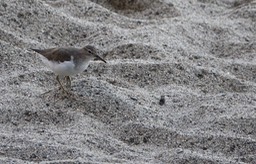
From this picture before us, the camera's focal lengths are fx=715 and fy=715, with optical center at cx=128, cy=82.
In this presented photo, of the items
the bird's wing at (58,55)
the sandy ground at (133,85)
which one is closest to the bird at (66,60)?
the bird's wing at (58,55)

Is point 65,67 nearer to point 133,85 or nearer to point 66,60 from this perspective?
point 66,60

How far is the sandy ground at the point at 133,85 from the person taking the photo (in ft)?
16.5

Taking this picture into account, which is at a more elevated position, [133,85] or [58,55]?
[58,55]

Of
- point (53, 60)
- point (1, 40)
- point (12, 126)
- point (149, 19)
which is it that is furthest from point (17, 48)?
point (149, 19)

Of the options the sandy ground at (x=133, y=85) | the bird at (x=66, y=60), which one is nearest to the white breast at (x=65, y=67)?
the bird at (x=66, y=60)

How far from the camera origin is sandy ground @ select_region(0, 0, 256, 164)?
502 cm

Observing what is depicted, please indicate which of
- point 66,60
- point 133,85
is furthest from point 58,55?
point 133,85

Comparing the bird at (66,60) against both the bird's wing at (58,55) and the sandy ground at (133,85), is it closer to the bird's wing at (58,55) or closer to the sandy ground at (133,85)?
the bird's wing at (58,55)

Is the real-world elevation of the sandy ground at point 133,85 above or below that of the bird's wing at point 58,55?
below

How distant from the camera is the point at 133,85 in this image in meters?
6.09

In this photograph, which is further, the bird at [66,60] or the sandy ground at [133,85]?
the bird at [66,60]

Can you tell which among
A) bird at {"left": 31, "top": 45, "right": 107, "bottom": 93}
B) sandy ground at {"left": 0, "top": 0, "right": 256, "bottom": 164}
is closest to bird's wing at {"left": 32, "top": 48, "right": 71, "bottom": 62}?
bird at {"left": 31, "top": 45, "right": 107, "bottom": 93}

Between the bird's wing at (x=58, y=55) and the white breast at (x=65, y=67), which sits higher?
the bird's wing at (x=58, y=55)

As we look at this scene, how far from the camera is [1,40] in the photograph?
6352mm
